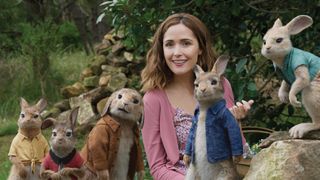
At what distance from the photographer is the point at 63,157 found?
3.33 meters

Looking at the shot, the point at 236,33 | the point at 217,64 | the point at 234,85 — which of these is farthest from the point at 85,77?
the point at 217,64

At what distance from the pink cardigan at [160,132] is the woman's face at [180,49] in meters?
0.20

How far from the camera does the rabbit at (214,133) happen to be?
105 inches

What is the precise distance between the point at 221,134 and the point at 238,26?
2.52 m

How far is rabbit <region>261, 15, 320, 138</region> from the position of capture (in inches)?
102

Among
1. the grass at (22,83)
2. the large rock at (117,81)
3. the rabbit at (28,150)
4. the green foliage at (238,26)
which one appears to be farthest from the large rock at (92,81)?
the rabbit at (28,150)

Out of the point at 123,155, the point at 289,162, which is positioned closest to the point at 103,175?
the point at 123,155

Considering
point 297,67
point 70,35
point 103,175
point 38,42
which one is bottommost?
point 103,175

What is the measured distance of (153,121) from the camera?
3.44 metres

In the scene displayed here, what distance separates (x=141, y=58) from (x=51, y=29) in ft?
8.66

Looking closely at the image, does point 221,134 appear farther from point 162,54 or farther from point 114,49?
point 114,49

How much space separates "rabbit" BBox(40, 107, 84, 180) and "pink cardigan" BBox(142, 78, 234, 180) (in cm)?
38

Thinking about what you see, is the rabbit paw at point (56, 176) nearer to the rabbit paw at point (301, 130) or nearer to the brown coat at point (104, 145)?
the brown coat at point (104, 145)

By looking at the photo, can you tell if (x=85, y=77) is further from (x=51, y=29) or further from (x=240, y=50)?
(x=240, y=50)
